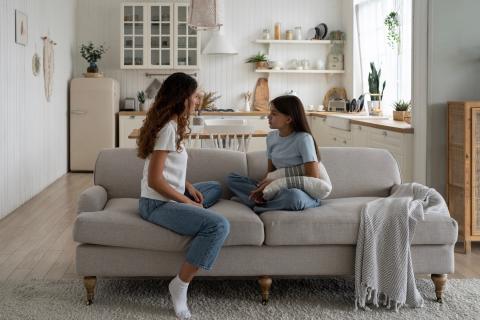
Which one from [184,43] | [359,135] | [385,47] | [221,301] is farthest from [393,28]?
[221,301]

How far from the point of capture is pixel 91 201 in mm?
3627

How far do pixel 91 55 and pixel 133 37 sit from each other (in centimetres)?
61

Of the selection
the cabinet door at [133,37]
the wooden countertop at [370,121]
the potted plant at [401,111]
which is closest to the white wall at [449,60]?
the wooden countertop at [370,121]

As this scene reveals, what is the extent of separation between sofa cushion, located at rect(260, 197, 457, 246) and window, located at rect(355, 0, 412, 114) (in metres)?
3.77

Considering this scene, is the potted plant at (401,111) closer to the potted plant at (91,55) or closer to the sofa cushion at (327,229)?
the sofa cushion at (327,229)

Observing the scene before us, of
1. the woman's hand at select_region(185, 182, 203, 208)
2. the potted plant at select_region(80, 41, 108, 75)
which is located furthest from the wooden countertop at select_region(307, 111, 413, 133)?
the potted plant at select_region(80, 41, 108, 75)

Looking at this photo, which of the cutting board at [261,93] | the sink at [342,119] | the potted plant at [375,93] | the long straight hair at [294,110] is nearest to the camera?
the long straight hair at [294,110]

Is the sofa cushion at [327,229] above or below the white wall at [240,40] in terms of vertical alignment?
below

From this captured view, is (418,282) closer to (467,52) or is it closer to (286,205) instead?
(286,205)

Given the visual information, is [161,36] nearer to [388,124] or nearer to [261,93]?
[261,93]

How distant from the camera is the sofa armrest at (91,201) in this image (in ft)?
11.8

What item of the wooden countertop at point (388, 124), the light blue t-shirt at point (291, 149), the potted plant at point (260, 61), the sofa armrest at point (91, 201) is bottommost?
the sofa armrest at point (91, 201)

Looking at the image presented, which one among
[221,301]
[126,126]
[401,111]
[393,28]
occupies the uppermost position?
[393,28]

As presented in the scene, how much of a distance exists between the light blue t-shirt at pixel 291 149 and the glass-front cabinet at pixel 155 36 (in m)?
5.74
